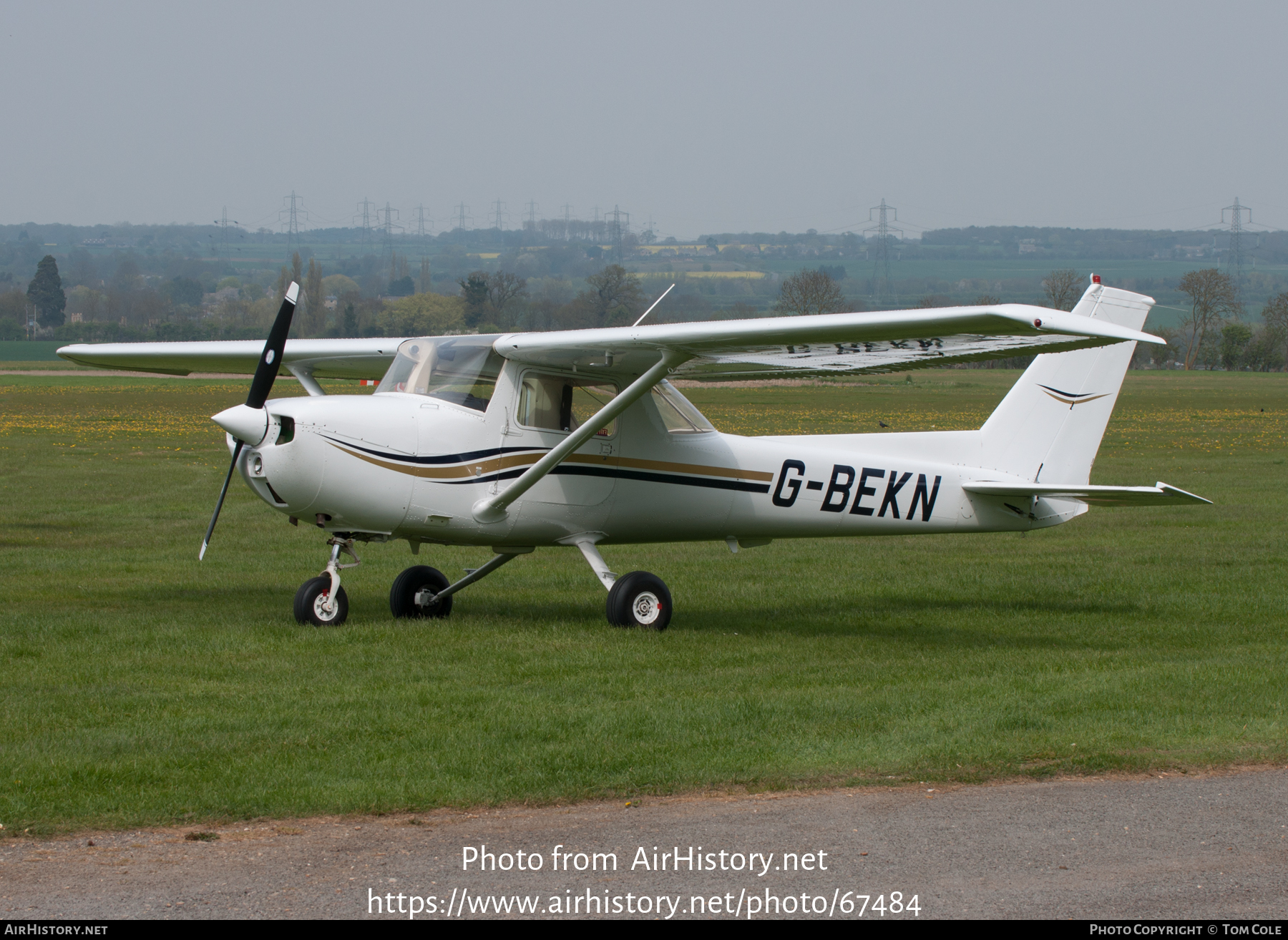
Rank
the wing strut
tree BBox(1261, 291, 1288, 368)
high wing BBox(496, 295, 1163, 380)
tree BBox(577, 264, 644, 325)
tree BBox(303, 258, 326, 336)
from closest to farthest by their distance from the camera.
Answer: high wing BBox(496, 295, 1163, 380) < the wing strut < tree BBox(577, 264, 644, 325) < tree BBox(1261, 291, 1288, 368) < tree BBox(303, 258, 326, 336)

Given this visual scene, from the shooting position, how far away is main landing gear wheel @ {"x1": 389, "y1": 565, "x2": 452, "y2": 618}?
11.9 m

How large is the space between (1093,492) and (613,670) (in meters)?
4.97

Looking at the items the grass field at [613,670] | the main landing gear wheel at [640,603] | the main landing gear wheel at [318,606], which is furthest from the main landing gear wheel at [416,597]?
the main landing gear wheel at [640,603]

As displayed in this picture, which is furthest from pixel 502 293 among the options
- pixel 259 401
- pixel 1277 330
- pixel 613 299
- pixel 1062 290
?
pixel 259 401

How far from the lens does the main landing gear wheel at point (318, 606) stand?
11.0 meters

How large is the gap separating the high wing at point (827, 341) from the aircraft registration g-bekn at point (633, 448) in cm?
3

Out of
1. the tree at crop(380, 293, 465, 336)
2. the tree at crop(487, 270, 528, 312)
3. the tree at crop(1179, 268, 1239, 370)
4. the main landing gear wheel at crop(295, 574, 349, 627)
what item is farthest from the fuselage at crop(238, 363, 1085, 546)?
the tree at crop(1179, 268, 1239, 370)

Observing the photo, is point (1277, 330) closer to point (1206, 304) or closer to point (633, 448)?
point (1206, 304)

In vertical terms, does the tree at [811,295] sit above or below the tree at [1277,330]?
above

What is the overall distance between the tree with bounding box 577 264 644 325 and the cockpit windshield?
80883 millimetres

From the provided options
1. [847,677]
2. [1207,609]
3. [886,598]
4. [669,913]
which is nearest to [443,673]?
[847,677]

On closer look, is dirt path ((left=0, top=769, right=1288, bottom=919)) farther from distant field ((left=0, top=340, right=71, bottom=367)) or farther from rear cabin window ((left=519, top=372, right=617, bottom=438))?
distant field ((left=0, top=340, right=71, bottom=367))

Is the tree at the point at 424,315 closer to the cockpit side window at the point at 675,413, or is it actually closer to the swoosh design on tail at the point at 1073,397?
the swoosh design on tail at the point at 1073,397

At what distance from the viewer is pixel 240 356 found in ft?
45.0
